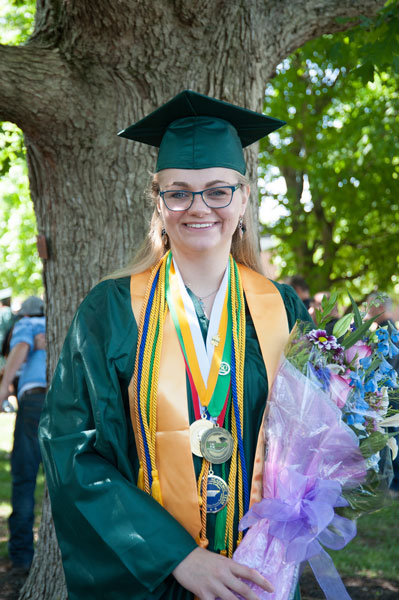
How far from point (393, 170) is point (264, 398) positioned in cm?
750

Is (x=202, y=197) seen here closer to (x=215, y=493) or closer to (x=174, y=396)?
(x=174, y=396)

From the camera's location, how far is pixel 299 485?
1.94 metres

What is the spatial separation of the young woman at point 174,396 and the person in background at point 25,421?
325 cm

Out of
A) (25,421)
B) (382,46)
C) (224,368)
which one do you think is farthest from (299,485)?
(25,421)

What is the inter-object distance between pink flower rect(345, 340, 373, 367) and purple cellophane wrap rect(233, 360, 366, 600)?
0.57ft

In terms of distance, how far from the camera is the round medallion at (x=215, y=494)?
214cm

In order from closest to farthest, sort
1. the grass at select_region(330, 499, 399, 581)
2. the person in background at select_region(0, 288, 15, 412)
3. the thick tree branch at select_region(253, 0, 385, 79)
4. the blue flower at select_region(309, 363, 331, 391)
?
the blue flower at select_region(309, 363, 331, 391) → the thick tree branch at select_region(253, 0, 385, 79) → the grass at select_region(330, 499, 399, 581) → the person in background at select_region(0, 288, 15, 412)

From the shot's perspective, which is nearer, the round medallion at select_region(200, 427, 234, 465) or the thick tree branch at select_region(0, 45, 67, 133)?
the round medallion at select_region(200, 427, 234, 465)

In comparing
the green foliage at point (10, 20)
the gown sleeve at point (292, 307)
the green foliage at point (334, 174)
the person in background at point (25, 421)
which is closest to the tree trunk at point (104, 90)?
the gown sleeve at point (292, 307)

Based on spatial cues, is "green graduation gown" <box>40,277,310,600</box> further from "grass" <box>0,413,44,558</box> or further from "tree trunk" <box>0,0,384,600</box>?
"grass" <box>0,413,44,558</box>

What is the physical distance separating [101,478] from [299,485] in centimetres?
59

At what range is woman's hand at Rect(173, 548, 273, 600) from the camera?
1.90 metres

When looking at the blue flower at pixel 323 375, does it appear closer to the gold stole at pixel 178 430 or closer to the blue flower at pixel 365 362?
the blue flower at pixel 365 362

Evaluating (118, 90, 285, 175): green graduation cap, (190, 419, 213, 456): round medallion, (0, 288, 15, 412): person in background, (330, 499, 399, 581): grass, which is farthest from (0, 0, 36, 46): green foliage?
(190, 419, 213, 456): round medallion
